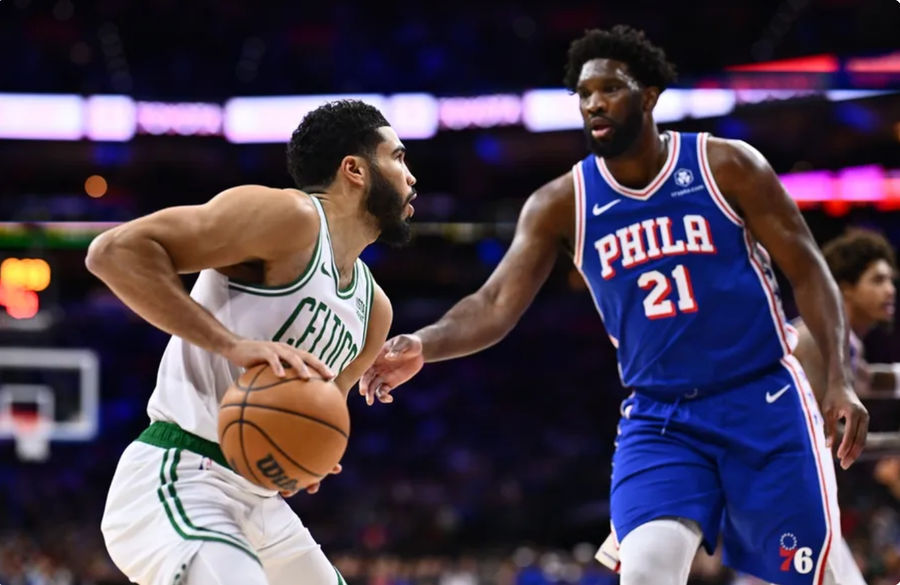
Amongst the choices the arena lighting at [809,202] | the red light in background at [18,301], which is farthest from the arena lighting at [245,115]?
the red light in background at [18,301]

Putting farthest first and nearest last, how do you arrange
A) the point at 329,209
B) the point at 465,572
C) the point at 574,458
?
the point at 574,458, the point at 465,572, the point at 329,209

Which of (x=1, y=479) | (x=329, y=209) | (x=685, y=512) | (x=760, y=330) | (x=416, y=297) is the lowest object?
(x=1, y=479)

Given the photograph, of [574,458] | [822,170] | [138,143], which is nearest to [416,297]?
[574,458]

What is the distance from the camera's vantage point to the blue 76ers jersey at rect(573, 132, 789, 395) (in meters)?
4.00

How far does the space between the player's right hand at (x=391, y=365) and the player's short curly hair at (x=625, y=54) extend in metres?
1.28

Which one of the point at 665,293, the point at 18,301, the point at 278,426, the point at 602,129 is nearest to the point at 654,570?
the point at 665,293

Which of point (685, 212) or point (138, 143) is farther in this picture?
point (138, 143)

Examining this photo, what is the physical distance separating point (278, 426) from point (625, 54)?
85.6 inches

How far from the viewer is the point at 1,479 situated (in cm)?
2055

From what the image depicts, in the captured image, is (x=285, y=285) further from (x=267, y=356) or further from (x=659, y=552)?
(x=659, y=552)

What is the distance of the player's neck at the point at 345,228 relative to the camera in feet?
11.9

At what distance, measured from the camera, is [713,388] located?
13.1 feet

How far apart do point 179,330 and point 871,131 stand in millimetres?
17928

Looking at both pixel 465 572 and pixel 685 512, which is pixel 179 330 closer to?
pixel 685 512
